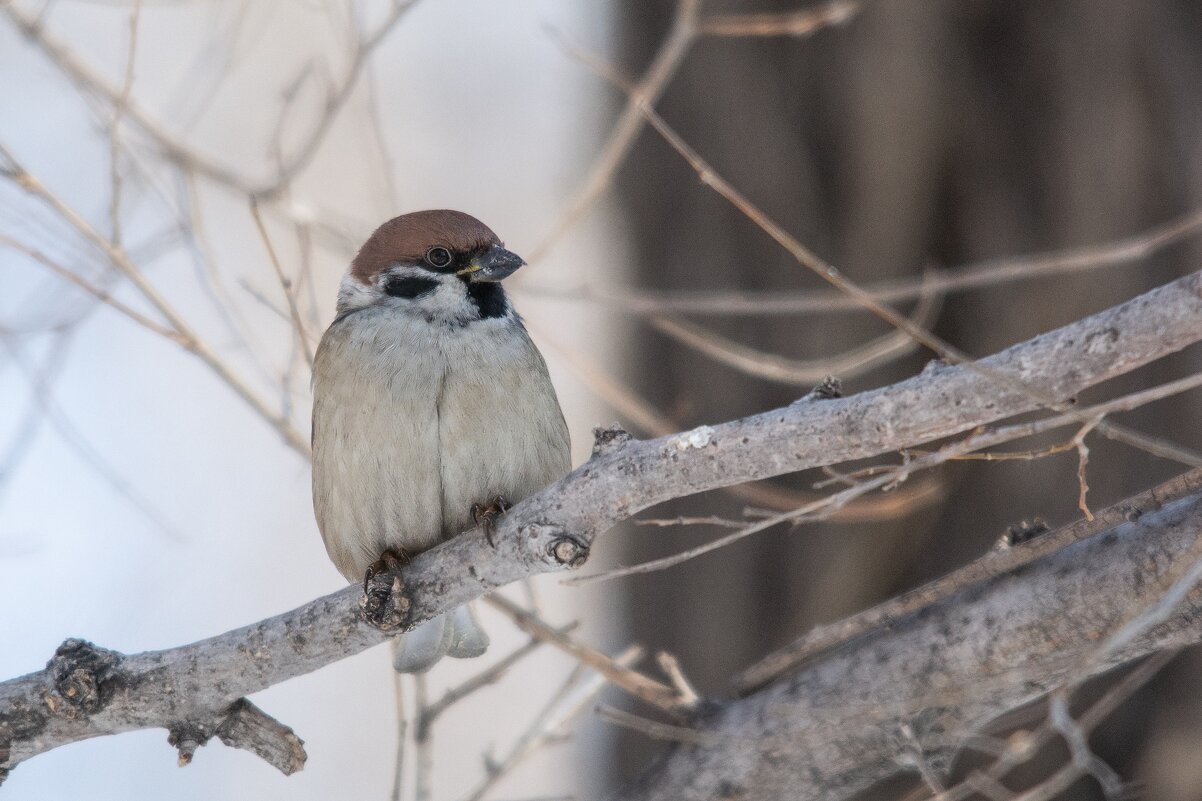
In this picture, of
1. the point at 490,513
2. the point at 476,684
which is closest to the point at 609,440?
the point at 490,513

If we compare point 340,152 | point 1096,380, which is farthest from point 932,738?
point 340,152

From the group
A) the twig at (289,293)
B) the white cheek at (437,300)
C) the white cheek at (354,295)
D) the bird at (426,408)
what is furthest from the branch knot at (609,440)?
the white cheek at (354,295)

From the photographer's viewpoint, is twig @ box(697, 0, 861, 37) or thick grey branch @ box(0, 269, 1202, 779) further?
twig @ box(697, 0, 861, 37)

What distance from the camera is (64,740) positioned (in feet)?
8.99

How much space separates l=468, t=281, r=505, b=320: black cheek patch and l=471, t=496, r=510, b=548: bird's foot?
55 cm

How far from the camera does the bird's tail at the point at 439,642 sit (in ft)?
11.2

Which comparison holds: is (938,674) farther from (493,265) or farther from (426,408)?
(493,265)

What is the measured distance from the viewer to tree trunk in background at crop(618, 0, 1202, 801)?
12.1 feet

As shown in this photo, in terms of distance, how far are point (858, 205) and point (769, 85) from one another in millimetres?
516

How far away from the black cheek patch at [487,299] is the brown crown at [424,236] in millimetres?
102

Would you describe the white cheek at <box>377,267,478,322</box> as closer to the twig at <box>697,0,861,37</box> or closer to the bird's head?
the bird's head

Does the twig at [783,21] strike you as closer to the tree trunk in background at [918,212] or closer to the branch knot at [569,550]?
the tree trunk in background at [918,212]

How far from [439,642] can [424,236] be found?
3.63 ft

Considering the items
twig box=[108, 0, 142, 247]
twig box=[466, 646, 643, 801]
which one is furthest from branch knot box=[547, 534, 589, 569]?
twig box=[108, 0, 142, 247]
